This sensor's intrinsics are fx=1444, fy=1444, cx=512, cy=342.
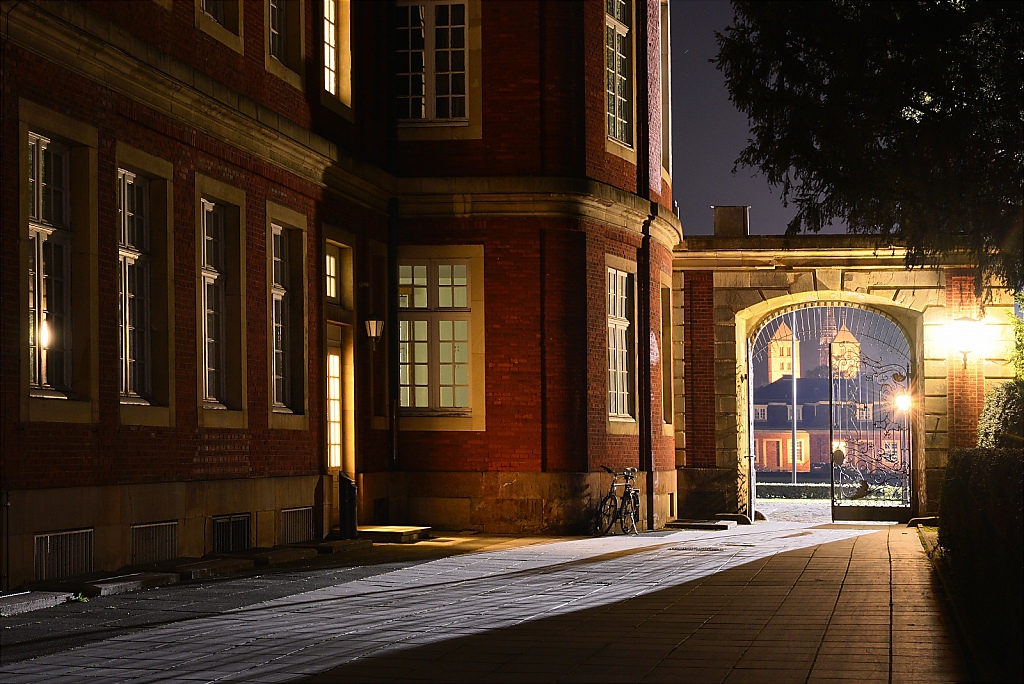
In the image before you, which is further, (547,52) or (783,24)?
(547,52)

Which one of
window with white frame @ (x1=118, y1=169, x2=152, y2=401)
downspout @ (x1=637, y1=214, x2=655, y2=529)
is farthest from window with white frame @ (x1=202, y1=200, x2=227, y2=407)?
downspout @ (x1=637, y1=214, x2=655, y2=529)

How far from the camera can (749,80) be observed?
11.6 metres

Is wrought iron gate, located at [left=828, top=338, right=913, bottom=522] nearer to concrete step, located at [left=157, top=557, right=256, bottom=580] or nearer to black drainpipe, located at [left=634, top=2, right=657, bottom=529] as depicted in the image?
black drainpipe, located at [left=634, top=2, right=657, bottom=529]

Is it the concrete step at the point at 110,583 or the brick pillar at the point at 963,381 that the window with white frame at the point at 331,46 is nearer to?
the concrete step at the point at 110,583

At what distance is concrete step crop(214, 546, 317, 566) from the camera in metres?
14.7

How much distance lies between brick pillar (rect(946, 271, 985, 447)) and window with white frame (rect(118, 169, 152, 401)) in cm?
1520

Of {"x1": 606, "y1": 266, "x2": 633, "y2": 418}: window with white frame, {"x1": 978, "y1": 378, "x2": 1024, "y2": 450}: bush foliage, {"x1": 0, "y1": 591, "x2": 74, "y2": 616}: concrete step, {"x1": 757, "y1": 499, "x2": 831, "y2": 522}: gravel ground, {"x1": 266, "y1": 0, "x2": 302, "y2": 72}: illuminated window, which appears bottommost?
{"x1": 757, "y1": 499, "x2": 831, "y2": 522}: gravel ground

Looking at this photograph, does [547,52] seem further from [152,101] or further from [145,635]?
[145,635]

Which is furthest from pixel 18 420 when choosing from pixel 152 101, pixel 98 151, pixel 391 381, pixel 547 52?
pixel 547 52

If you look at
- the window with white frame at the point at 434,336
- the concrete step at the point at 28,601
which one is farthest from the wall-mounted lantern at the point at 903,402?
the concrete step at the point at 28,601

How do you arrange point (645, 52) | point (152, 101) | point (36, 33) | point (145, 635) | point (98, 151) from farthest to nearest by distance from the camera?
point (645, 52) < point (152, 101) < point (98, 151) < point (36, 33) < point (145, 635)

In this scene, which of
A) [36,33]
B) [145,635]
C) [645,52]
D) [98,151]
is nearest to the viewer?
[145,635]

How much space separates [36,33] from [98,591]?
15.5 ft

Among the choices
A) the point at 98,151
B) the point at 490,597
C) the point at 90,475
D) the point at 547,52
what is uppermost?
the point at 547,52
